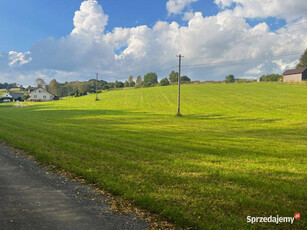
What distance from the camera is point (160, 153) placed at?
1031cm

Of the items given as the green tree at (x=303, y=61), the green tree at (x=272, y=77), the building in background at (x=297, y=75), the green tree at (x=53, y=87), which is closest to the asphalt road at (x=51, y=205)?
the building in background at (x=297, y=75)

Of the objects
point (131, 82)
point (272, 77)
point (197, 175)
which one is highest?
point (131, 82)

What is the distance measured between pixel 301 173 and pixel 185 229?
5.70 m

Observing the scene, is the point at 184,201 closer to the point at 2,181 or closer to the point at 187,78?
the point at 2,181

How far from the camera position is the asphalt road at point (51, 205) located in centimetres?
465

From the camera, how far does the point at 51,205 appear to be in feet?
17.9

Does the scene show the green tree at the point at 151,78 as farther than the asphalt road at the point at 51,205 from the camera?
Yes

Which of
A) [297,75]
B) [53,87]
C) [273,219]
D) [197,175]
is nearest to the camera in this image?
[273,219]

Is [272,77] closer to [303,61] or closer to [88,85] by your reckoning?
[303,61]

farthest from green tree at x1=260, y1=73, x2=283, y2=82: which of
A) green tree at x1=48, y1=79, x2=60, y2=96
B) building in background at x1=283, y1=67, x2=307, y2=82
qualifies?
green tree at x1=48, y1=79, x2=60, y2=96

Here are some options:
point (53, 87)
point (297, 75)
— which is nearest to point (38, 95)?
point (53, 87)

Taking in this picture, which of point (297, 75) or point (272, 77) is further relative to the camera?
point (272, 77)

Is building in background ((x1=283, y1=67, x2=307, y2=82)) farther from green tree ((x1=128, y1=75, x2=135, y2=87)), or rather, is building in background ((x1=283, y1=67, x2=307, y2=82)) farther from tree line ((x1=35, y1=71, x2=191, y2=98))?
green tree ((x1=128, y1=75, x2=135, y2=87))

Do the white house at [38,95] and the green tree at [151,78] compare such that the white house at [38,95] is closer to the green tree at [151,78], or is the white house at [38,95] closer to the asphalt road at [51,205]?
the green tree at [151,78]
